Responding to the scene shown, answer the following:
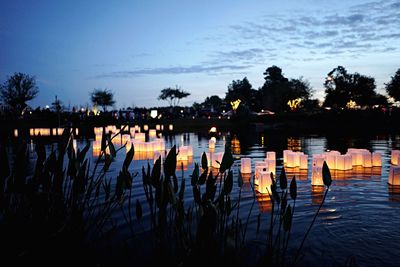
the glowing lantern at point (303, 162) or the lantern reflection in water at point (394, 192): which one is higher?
the glowing lantern at point (303, 162)

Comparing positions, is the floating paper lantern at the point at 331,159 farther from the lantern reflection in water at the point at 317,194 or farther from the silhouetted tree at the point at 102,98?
the silhouetted tree at the point at 102,98

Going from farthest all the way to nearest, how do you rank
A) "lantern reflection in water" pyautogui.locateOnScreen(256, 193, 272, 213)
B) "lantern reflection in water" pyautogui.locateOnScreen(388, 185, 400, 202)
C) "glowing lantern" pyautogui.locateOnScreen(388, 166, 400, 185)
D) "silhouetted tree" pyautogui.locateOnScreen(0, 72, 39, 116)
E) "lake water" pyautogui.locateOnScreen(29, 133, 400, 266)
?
"silhouetted tree" pyautogui.locateOnScreen(0, 72, 39, 116)
"glowing lantern" pyautogui.locateOnScreen(388, 166, 400, 185)
"lantern reflection in water" pyautogui.locateOnScreen(388, 185, 400, 202)
"lantern reflection in water" pyautogui.locateOnScreen(256, 193, 272, 213)
"lake water" pyautogui.locateOnScreen(29, 133, 400, 266)

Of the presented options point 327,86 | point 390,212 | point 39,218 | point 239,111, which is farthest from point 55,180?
point 327,86

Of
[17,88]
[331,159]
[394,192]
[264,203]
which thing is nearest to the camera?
[264,203]

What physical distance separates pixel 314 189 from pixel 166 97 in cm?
5399

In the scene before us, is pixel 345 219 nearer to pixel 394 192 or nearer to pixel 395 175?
pixel 394 192

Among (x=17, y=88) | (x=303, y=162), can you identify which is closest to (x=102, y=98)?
(x=17, y=88)

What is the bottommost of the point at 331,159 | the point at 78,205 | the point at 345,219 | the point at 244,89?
the point at 345,219

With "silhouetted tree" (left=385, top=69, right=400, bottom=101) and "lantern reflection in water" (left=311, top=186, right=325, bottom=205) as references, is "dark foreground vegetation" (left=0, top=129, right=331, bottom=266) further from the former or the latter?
"silhouetted tree" (left=385, top=69, right=400, bottom=101)

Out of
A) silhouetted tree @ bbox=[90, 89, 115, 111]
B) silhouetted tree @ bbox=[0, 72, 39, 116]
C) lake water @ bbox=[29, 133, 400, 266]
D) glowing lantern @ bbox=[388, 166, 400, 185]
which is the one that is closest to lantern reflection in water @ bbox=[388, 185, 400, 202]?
lake water @ bbox=[29, 133, 400, 266]

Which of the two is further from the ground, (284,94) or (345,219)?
(284,94)

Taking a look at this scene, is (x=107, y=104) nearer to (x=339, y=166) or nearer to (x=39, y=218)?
(x=339, y=166)

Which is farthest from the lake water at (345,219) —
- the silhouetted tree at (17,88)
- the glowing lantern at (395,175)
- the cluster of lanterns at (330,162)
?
the silhouetted tree at (17,88)

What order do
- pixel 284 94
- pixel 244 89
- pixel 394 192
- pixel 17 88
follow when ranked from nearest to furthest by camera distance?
pixel 394 192 → pixel 17 88 → pixel 284 94 → pixel 244 89
